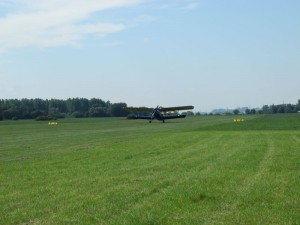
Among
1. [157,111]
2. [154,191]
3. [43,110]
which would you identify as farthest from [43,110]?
[154,191]

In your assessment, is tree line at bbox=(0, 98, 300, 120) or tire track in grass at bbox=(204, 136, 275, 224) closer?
tire track in grass at bbox=(204, 136, 275, 224)

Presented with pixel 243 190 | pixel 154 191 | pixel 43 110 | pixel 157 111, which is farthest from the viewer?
pixel 43 110

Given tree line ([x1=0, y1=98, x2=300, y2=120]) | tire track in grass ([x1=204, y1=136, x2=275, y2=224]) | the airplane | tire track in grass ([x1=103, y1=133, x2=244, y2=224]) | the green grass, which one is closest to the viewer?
tire track in grass ([x1=204, y1=136, x2=275, y2=224])

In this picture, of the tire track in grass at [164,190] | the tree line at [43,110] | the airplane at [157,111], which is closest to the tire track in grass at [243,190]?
the tire track in grass at [164,190]

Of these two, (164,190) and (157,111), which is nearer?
(164,190)

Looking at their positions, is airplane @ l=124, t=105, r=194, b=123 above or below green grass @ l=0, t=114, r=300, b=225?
above

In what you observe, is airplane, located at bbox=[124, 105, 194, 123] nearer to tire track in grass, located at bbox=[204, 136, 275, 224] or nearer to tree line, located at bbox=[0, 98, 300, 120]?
tree line, located at bbox=[0, 98, 300, 120]

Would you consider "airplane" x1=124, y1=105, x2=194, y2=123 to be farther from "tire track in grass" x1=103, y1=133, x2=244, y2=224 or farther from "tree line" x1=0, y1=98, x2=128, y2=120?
"tire track in grass" x1=103, y1=133, x2=244, y2=224

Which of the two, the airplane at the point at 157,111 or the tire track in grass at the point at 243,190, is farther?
the airplane at the point at 157,111

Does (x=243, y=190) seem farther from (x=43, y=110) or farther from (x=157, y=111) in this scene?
(x=43, y=110)

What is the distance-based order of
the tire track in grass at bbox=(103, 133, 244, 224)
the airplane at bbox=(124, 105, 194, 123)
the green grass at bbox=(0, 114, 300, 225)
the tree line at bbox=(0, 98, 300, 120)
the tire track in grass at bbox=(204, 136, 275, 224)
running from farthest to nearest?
the tree line at bbox=(0, 98, 300, 120) < the airplane at bbox=(124, 105, 194, 123) < the tire track in grass at bbox=(103, 133, 244, 224) < the green grass at bbox=(0, 114, 300, 225) < the tire track in grass at bbox=(204, 136, 275, 224)

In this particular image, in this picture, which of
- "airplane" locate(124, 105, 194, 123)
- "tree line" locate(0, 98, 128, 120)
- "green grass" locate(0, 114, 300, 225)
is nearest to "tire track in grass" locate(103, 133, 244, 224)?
"green grass" locate(0, 114, 300, 225)

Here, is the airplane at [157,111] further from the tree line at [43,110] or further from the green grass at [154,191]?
the green grass at [154,191]

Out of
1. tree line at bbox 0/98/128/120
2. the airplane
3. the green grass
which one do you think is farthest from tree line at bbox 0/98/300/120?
the green grass
